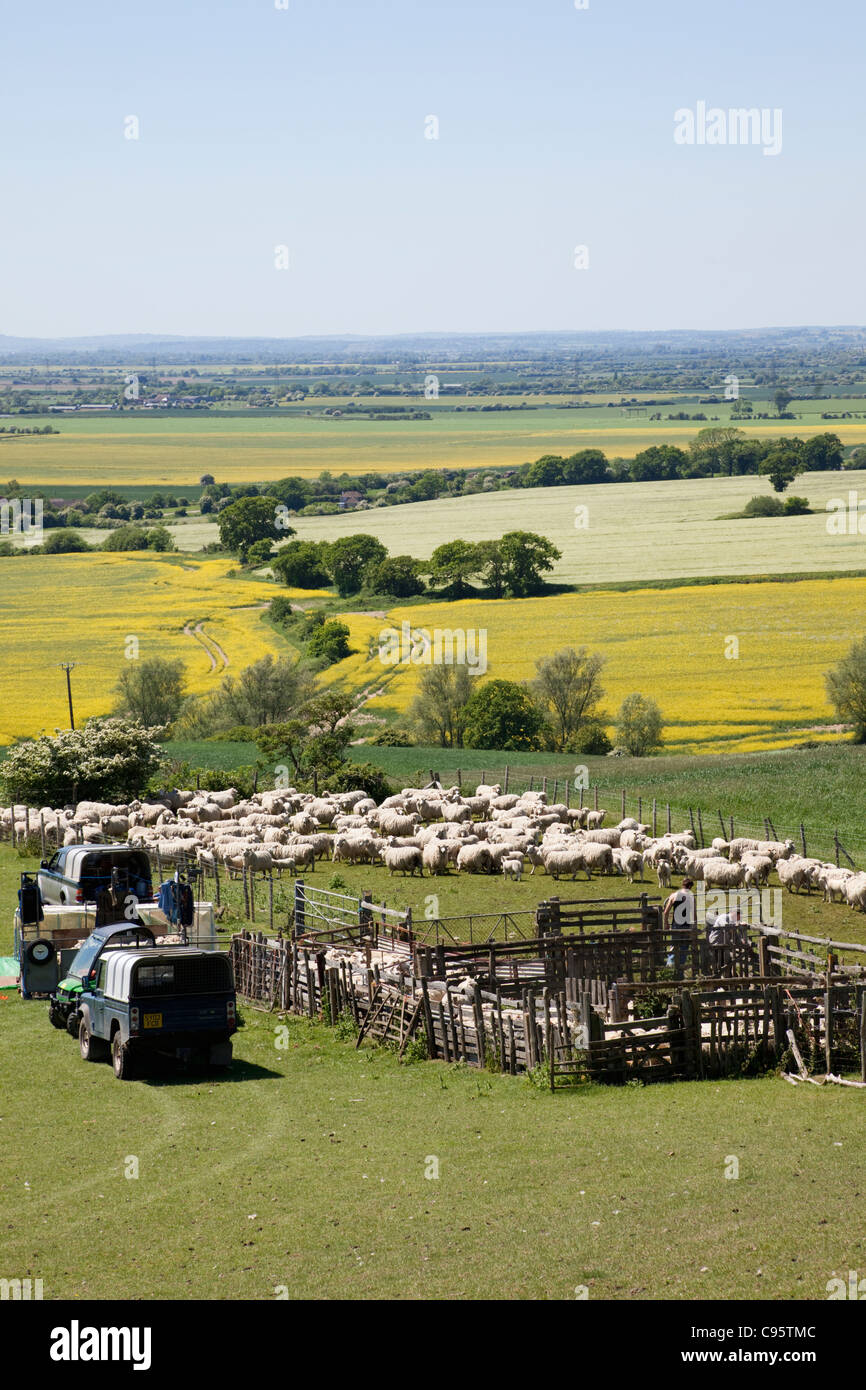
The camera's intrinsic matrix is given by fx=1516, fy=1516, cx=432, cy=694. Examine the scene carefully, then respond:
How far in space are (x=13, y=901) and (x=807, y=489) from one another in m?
126

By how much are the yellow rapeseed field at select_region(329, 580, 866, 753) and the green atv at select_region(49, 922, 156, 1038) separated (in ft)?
156

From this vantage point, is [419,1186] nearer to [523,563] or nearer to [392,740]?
[392,740]

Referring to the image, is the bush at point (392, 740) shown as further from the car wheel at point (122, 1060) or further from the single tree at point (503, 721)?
the car wheel at point (122, 1060)

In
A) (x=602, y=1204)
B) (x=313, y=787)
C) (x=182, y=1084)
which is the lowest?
(x=313, y=787)

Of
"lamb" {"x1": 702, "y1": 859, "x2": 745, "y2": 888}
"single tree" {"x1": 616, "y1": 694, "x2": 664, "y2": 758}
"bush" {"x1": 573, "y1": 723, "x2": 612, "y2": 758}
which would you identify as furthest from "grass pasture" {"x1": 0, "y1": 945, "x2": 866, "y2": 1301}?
"bush" {"x1": 573, "y1": 723, "x2": 612, "y2": 758}

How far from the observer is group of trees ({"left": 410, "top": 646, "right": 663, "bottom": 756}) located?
2749 inches

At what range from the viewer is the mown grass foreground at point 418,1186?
41.7 feet

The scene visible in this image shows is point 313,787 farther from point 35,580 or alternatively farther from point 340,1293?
point 35,580

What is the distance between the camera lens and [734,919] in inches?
1043

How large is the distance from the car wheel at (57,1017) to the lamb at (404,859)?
17.9 metres

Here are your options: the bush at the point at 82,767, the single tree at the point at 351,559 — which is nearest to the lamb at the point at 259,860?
the bush at the point at 82,767
